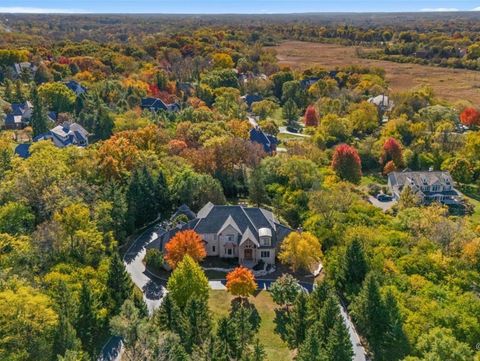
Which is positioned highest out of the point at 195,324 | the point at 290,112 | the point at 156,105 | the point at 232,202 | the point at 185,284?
the point at 195,324

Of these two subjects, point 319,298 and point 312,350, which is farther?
point 319,298

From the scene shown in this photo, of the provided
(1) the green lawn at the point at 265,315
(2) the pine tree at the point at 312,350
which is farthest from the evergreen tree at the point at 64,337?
(2) the pine tree at the point at 312,350

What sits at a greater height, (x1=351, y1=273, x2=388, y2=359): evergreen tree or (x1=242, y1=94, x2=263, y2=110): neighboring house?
(x1=351, y1=273, x2=388, y2=359): evergreen tree

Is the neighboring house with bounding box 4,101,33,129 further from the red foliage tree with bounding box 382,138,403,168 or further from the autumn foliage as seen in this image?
the red foliage tree with bounding box 382,138,403,168

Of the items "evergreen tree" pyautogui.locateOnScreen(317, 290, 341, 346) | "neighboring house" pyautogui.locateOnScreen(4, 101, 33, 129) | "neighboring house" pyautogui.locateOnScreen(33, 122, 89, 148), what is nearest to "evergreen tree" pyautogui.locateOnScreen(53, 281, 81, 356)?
"evergreen tree" pyautogui.locateOnScreen(317, 290, 341, 346)

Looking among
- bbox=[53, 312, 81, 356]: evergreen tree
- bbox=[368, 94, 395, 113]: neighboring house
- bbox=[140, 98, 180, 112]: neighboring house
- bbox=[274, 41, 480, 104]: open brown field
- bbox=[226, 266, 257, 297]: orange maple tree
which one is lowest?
bbox=[274, 41, 480, 104]: open brown field

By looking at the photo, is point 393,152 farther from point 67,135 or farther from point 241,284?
point 67,135

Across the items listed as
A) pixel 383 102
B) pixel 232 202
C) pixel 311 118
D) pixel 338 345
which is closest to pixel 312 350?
pixel 338 345

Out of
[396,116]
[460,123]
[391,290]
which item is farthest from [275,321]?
[460,123]
